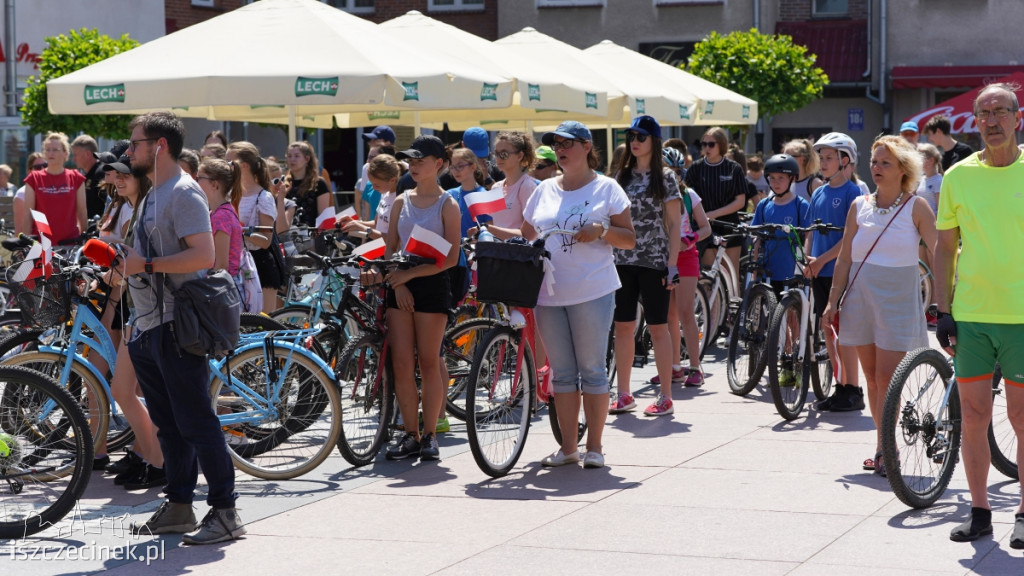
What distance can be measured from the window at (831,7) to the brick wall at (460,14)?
25.3 ft

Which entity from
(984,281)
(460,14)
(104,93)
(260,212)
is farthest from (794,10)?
(984,281)

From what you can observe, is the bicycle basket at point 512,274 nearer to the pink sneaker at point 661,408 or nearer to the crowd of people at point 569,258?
the crowd of people at point 569,258

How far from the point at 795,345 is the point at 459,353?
2.26 metres

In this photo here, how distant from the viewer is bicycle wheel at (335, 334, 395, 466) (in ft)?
25.1

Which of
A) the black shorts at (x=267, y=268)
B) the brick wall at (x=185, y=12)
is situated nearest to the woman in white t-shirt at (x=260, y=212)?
the black shorts at (x=267, y=268)

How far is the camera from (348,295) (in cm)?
797

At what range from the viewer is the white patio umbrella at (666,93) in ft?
54.3

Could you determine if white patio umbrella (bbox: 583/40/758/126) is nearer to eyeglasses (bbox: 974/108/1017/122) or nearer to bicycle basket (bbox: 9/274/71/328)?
bicycle basket (bbox: 9/274/71/328)

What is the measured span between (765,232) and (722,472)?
2607 millimetres

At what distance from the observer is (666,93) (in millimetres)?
17203

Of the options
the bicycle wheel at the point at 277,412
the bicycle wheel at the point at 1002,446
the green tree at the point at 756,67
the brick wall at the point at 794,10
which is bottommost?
the bicycle wheel at the point at 1002,446

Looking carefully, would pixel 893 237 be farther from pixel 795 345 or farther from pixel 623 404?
pixel 623 404

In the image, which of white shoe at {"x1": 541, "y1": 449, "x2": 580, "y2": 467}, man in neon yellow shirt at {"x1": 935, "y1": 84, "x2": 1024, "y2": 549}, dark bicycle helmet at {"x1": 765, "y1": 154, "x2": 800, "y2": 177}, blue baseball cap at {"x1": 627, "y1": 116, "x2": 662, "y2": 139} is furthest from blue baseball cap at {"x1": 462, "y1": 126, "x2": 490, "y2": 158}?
man in neon yellow shirt at {"x1": 935, "y1": 84, "x2": 1024, "y2": 549}

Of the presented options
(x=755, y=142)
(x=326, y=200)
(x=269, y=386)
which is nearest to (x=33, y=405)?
(x=269, y=386)
